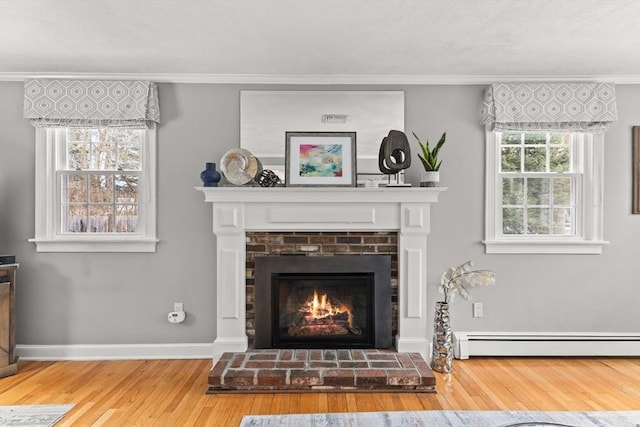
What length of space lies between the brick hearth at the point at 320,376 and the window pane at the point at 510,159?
70.7 inches

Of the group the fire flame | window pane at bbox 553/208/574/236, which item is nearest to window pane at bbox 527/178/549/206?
window pane at bbox 553/208/574/236

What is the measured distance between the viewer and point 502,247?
3.74 m

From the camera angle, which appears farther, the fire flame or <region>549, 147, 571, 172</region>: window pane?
<region>549, 147, 571, 172</region>: window pane

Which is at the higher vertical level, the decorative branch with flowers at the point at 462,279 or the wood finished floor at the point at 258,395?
the decorative branch with flowers at the point at 462,279

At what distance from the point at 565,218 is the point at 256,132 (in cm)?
271

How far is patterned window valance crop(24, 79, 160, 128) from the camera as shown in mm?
3572

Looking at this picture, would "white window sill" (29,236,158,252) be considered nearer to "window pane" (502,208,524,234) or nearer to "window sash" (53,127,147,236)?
"window sash" (53,127,147,236)

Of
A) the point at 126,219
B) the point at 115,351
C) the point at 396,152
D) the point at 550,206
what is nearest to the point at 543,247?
the point at 550,206

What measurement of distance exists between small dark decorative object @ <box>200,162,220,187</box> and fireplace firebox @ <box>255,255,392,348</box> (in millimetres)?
695

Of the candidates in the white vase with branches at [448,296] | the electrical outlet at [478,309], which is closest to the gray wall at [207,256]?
the electrical outlet at [478,309]

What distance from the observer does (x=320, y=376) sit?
298cm

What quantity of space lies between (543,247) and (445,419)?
6.11ft

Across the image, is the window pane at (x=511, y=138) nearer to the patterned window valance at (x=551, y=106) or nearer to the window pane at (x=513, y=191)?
the patterned window valance at (x=551, y=106)

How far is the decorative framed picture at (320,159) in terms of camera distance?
349 centimetres
